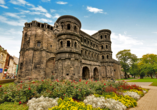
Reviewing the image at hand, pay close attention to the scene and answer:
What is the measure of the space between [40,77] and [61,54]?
21.0 ft

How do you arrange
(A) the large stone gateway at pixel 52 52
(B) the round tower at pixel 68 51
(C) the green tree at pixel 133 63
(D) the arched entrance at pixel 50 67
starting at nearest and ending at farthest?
(B) the round tower at pixel 68 51 < (A) the large stone gateway at pixel 52 52 < (D) the arched entrance at pixel 50 67 < (C) the green tree at pixel 133 63

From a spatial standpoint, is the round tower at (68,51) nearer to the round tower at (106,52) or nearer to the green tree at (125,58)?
the round tower at (106,52)

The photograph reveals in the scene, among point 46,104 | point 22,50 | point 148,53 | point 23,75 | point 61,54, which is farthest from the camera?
point 148,53

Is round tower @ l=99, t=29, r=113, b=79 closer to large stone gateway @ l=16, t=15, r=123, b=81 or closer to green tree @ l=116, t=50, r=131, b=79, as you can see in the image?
large stone gateway @ l=16, t=15, r=123, b=81

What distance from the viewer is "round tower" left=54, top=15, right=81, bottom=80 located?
16.0m

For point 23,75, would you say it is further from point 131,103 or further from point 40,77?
point 131,103

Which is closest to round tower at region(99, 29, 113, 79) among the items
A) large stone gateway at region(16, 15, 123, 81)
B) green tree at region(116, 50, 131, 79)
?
large stone gateway at region(16, 15, 123, 81)

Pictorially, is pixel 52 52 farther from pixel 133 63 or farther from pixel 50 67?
pixel 133 63

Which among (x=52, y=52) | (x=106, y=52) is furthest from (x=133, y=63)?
(x=52, y=52)

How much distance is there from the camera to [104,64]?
27906mm

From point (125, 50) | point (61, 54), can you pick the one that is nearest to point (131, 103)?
point (61, 54)

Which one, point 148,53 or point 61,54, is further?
point 148,53

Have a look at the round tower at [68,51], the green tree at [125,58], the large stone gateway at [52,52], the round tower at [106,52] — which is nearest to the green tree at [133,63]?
the green tree at [125,58]

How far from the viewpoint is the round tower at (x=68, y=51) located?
52.6 feet
